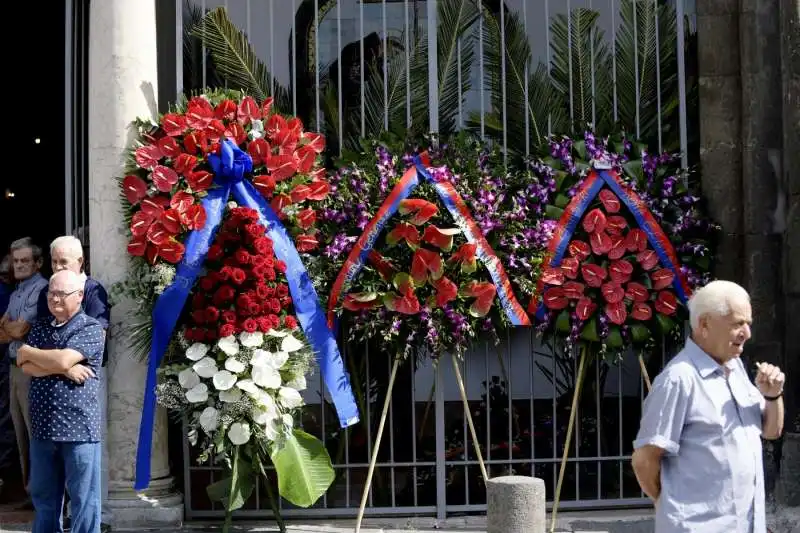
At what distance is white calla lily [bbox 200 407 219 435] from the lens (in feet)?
20.4

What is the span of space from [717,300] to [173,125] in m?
3.92

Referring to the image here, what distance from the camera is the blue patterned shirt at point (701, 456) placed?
356cm

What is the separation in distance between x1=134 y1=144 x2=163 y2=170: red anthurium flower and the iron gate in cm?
74

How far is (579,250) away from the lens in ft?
22.1

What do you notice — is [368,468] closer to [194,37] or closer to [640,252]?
[640,252]

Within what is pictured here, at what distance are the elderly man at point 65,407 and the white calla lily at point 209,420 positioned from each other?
2.28ft

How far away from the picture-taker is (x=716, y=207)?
695cm

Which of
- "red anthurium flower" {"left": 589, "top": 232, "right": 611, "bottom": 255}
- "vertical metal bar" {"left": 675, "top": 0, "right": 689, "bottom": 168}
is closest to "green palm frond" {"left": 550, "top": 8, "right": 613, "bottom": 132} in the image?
"vertical metal bar" {"left": 675, "top": 0, "right": 689, "bottom": 168}

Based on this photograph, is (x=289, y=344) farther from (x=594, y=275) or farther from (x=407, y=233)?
(x=594, y=275)

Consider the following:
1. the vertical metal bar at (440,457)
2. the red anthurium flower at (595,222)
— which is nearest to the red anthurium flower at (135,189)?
the vertical metal bar at (440,457)

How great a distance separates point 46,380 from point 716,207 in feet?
13.3

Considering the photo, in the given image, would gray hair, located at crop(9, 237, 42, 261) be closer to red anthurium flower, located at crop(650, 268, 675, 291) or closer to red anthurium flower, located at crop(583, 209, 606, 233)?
red anthurium flower, located at crop(583, 209, 606, 233)

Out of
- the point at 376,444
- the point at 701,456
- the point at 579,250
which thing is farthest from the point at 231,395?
the point at 701,456

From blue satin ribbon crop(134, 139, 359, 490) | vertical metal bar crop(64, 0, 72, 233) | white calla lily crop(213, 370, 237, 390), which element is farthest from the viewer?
vertical metal bar crop(64, 0, 72, 233)
